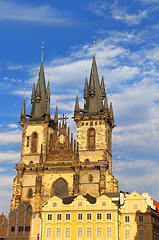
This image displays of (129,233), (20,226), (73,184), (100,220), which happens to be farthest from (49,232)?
(73,184)

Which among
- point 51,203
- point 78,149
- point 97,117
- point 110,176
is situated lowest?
point 51,203

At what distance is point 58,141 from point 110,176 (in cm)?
1189

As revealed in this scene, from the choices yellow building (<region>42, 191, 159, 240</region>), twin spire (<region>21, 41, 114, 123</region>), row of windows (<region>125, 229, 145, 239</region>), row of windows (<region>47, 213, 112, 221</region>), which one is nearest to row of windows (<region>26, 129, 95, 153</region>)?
twin spire (<region>21, 41, 114, 123</region>)

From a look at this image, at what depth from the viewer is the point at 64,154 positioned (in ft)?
259

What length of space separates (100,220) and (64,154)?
23888 mm

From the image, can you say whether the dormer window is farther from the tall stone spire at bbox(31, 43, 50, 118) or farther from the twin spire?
the tall stone spire at bbox(31, 43, 50, 118)

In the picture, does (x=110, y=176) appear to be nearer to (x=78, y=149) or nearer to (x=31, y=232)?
(x=78, y=149)

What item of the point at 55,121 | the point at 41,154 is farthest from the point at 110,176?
the point at 55,121

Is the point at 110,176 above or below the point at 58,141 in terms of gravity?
below

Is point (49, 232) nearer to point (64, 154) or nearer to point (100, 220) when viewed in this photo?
Answer: point (100, 220)

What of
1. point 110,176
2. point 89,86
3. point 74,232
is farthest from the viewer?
point 89,86

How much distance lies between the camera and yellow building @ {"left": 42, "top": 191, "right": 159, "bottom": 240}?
56.2 m

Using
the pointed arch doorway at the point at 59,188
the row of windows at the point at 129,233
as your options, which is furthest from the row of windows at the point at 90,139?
the row of windows at the point at 129,233

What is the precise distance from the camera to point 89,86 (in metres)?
85.6
